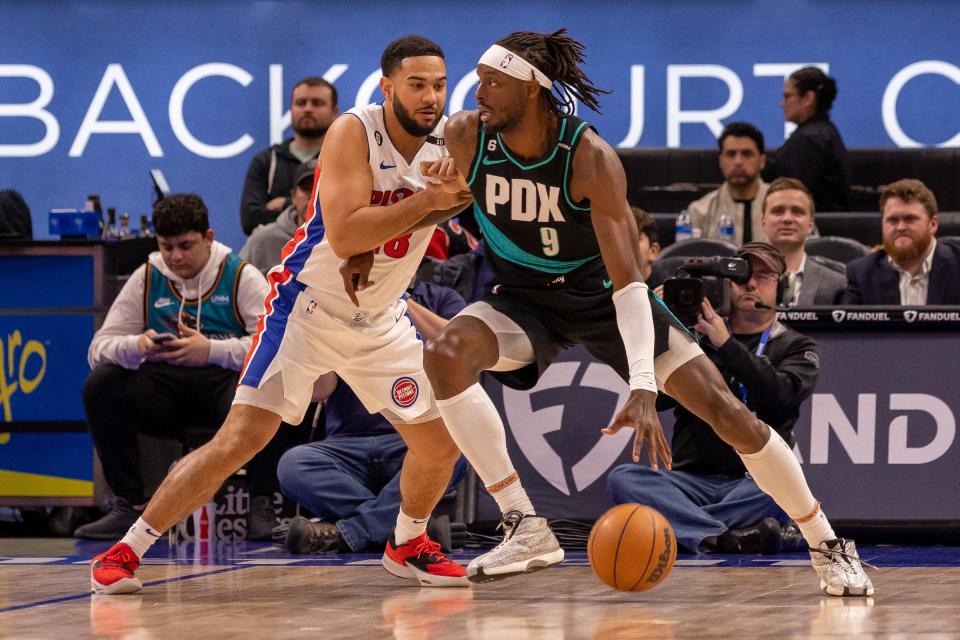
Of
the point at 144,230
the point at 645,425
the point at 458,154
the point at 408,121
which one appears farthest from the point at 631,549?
the point at 144,230

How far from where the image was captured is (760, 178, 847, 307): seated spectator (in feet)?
25.1

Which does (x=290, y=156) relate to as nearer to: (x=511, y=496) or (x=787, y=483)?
(x=511, y=496)

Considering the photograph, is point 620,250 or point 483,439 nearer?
point 620,250

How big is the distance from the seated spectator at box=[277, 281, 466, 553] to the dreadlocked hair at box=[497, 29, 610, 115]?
6.47 feet

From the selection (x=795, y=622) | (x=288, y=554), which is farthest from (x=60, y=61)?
(x=795, y=622)

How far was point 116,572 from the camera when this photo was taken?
498 cm

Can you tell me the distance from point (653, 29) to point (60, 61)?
513 cm

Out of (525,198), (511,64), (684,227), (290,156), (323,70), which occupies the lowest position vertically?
(525,198)

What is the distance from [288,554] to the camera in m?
6.54

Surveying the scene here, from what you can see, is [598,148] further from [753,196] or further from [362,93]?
[362,93]

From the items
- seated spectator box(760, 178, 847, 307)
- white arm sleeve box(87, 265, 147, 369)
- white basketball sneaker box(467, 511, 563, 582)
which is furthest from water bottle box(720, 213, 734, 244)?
white basketball sneaker box(467, 511, 563, 582)

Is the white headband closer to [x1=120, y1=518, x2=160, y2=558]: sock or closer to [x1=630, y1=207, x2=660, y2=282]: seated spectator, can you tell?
[x1=120, y1=518, x2=160, y2=558]: sock

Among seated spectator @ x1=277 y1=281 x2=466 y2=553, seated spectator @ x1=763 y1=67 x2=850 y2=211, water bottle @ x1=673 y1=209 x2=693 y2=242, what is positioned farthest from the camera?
seated spectator @ x1=763 y1=67 x2=850 y2=211

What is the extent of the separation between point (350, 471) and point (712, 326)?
6.06ft
